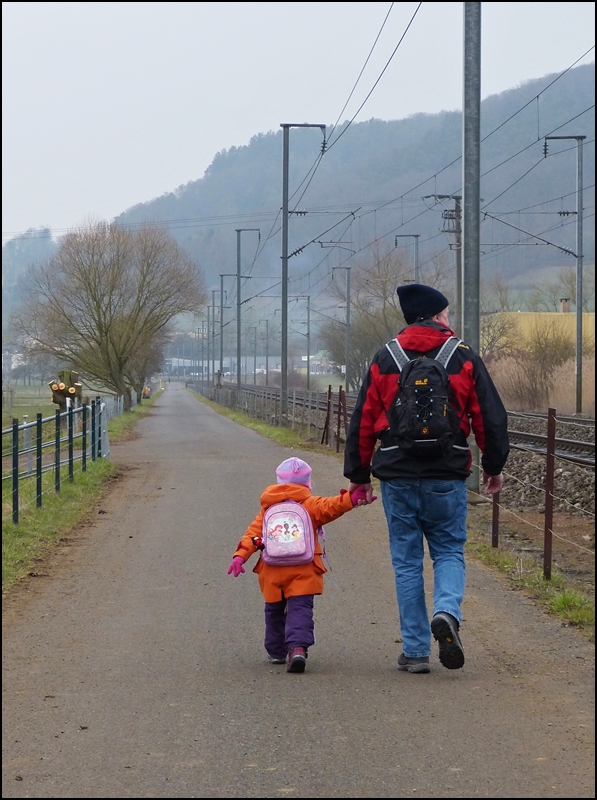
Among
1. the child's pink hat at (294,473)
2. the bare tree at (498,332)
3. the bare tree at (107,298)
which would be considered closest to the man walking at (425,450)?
the child's pink hat at (294,473)

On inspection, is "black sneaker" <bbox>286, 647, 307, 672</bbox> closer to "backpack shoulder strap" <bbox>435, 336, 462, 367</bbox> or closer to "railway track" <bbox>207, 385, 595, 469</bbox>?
"backpack shoulder strap" <bbox>435, 336, 462, 367</bbox>

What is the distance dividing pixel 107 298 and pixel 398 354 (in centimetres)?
5346

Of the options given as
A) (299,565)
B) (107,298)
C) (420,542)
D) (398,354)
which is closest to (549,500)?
(420,542)

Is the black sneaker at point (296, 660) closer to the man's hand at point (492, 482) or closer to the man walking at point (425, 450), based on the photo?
the man walking at point (425, 450)

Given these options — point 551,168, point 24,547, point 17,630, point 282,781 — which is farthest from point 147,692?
point 551,168

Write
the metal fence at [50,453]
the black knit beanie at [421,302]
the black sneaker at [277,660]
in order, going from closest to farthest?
1. the black knit beanie at [421,302]
2. the black sneaker at [277,660]
3. the metal fence at [50,453]

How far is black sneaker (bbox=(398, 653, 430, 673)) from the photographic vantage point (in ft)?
17.9

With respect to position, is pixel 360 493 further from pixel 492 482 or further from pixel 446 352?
pixel 446 352

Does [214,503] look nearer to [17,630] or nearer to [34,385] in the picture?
[17,630]

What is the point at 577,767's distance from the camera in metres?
4.11

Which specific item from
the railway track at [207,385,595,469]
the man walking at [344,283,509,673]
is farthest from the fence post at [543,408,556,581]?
the man walking at [344,283,509,673]

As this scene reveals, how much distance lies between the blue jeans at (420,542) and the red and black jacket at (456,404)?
0.25 feet

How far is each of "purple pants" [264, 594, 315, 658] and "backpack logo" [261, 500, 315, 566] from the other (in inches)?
9.1

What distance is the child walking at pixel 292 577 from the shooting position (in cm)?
565
